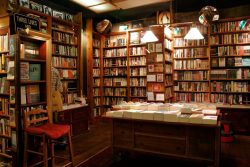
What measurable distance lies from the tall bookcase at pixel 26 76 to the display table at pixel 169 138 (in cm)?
121

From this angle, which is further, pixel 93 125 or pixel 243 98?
pixel 93 125

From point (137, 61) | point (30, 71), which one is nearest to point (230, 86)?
point (137, 61)

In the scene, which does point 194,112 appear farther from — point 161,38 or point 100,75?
point 100,75

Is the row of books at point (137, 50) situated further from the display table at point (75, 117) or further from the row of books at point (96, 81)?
the display table at point (75, 117)

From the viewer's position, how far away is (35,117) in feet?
10.5

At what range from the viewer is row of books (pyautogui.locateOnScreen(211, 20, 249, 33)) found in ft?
16.2

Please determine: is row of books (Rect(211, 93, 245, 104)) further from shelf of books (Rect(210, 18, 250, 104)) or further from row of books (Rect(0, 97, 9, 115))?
row of books (Rect(0, 97, 9, 115))

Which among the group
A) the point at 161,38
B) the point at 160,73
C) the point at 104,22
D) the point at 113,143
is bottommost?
the point at 113,143

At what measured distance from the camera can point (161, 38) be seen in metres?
4.61

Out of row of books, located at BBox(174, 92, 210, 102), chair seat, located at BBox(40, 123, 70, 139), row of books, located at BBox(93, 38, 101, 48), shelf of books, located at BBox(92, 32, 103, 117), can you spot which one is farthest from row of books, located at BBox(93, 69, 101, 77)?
chair seat, located at BBox(40, 123, 70, 139)

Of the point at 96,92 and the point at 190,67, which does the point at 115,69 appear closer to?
the point at 96,92

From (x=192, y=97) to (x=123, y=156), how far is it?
9.51ft

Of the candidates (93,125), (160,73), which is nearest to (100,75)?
(93,125)

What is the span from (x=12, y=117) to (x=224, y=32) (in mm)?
4855
